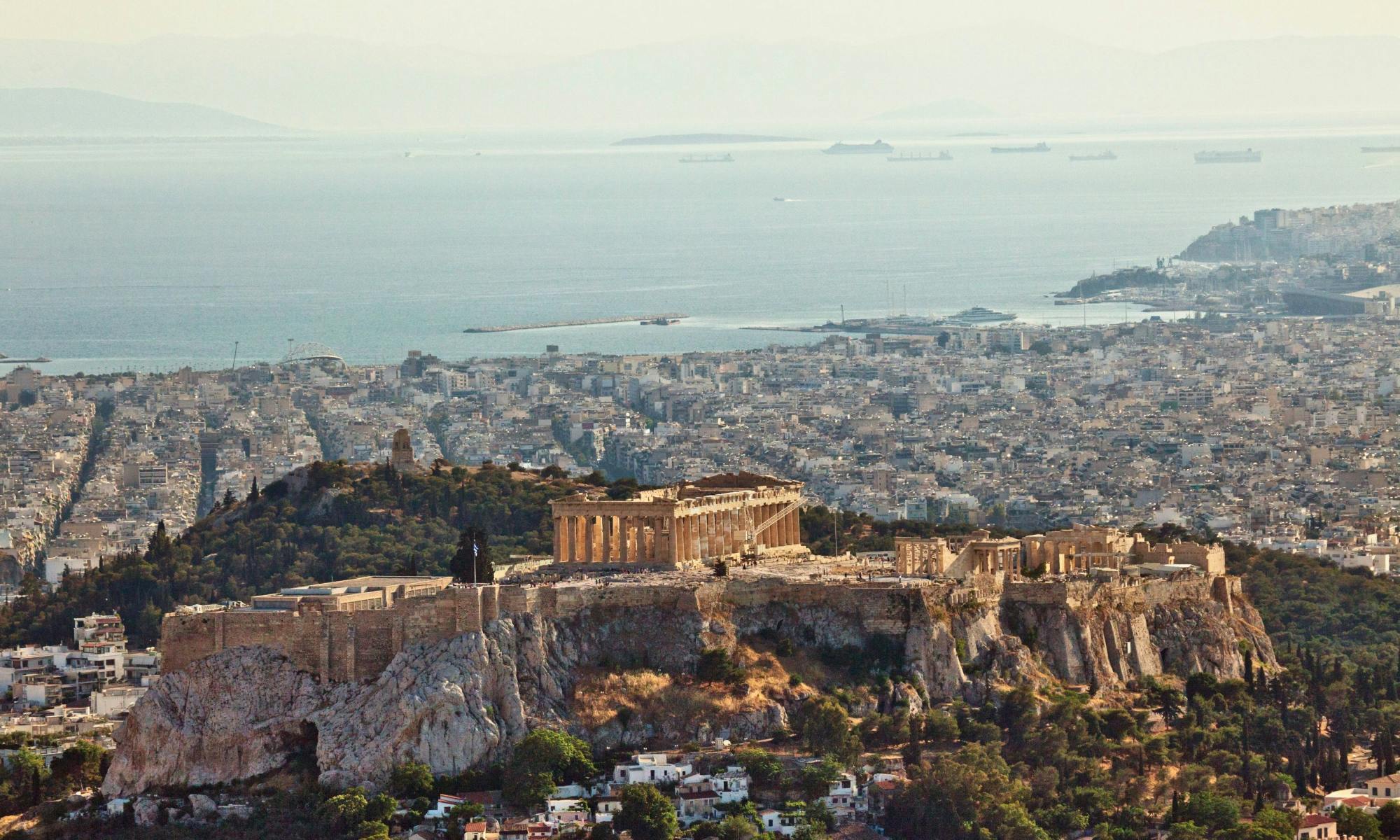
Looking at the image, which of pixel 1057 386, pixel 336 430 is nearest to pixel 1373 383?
pixel 1057 386

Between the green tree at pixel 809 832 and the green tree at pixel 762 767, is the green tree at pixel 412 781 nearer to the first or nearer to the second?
the green tree at pixel 762 767

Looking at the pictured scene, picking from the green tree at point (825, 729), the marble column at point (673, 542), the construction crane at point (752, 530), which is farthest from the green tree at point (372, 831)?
the construction crane at point (752, 530)

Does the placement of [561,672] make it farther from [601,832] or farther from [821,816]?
[821,816]

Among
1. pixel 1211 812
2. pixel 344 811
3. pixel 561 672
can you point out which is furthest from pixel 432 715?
pixel 1211 812

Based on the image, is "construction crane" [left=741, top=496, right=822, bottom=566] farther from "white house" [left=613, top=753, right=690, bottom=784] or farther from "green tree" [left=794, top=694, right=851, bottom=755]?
"white house" [left=613, top=753, right=690, bottom=784]

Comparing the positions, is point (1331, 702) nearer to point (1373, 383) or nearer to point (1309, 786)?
point (1309, 786)

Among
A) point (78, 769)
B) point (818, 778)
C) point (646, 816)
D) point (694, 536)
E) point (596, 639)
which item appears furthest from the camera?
point (694, 536)
